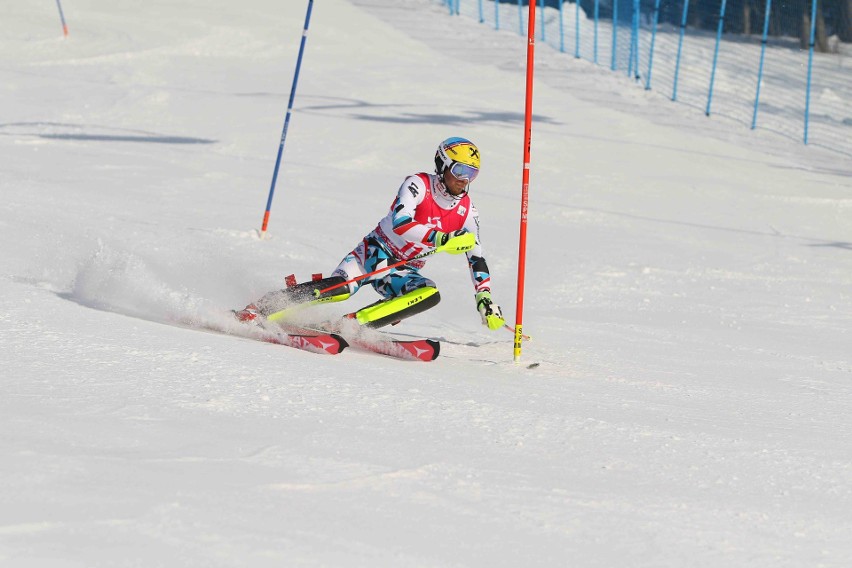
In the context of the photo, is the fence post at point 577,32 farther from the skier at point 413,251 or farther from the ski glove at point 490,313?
the ski glove at point 490,313

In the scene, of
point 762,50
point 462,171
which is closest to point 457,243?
point 462,171

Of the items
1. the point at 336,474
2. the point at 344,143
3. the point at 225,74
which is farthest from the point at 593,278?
the point at 225,74

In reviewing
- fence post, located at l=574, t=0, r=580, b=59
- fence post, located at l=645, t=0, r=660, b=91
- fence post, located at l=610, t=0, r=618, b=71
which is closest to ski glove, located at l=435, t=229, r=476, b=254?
fence post, located at l=645, t=0, r=660, b=91

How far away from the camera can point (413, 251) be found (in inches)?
308

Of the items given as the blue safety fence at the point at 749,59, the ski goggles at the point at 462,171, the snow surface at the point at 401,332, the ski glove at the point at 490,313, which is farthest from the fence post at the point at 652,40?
the ski glove at the point at 490,313

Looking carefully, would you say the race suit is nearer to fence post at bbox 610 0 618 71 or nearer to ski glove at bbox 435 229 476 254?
ski glove at bbox 435 229 476 254

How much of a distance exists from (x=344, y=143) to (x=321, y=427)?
12.1 meters

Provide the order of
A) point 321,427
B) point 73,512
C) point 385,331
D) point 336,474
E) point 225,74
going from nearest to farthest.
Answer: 1. point 73,512
2. point 336,474
3. point 321,427
4. point 385,331
5. point 225,74

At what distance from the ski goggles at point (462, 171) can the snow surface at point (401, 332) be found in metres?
1.19

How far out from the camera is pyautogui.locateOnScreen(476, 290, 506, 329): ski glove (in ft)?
24.3

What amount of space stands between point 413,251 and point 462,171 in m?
0.70

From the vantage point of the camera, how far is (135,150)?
15695 millimetres

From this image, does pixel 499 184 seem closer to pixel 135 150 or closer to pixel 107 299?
pixel 135 150

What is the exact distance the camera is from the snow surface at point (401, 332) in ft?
13.1
